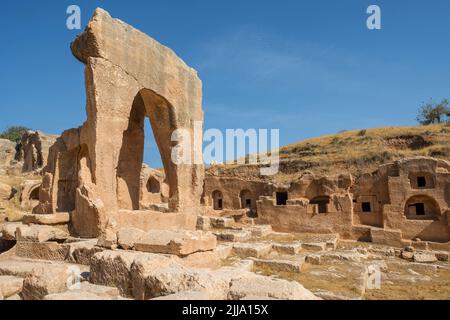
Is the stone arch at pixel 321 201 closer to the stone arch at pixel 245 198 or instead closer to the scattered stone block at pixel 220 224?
the stone arch at pixel 245 198

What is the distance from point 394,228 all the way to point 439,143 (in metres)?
14.5

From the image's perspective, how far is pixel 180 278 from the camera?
10.9ft

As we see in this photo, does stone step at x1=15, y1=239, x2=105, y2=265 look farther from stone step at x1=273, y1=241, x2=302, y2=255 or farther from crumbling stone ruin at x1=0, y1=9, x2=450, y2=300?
stone step at x1=273, y1=241, x2=302, y2=255

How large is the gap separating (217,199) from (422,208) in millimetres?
12690

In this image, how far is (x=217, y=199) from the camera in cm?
2372

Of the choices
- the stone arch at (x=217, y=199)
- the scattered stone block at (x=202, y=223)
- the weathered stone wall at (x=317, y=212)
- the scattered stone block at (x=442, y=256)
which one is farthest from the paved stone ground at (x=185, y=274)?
the stone arch at (x=217, y=199)

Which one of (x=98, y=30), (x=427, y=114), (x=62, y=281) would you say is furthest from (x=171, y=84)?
(x=427, y=114)

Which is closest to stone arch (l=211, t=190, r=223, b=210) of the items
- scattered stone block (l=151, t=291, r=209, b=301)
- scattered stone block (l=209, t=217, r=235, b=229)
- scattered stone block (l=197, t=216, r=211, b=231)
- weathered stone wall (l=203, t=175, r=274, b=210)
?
weathered stone wall (l=203, t=175, r=274, b=210)

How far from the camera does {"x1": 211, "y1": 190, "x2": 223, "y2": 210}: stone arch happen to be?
23.5 meters

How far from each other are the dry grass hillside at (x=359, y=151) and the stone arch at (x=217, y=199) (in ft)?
8.36

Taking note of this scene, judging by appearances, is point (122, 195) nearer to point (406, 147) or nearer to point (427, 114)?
point (406, 147)

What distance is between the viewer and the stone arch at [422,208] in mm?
16391

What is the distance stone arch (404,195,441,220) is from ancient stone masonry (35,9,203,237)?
12.7 meters

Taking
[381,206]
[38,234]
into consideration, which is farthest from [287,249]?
[381,206]
